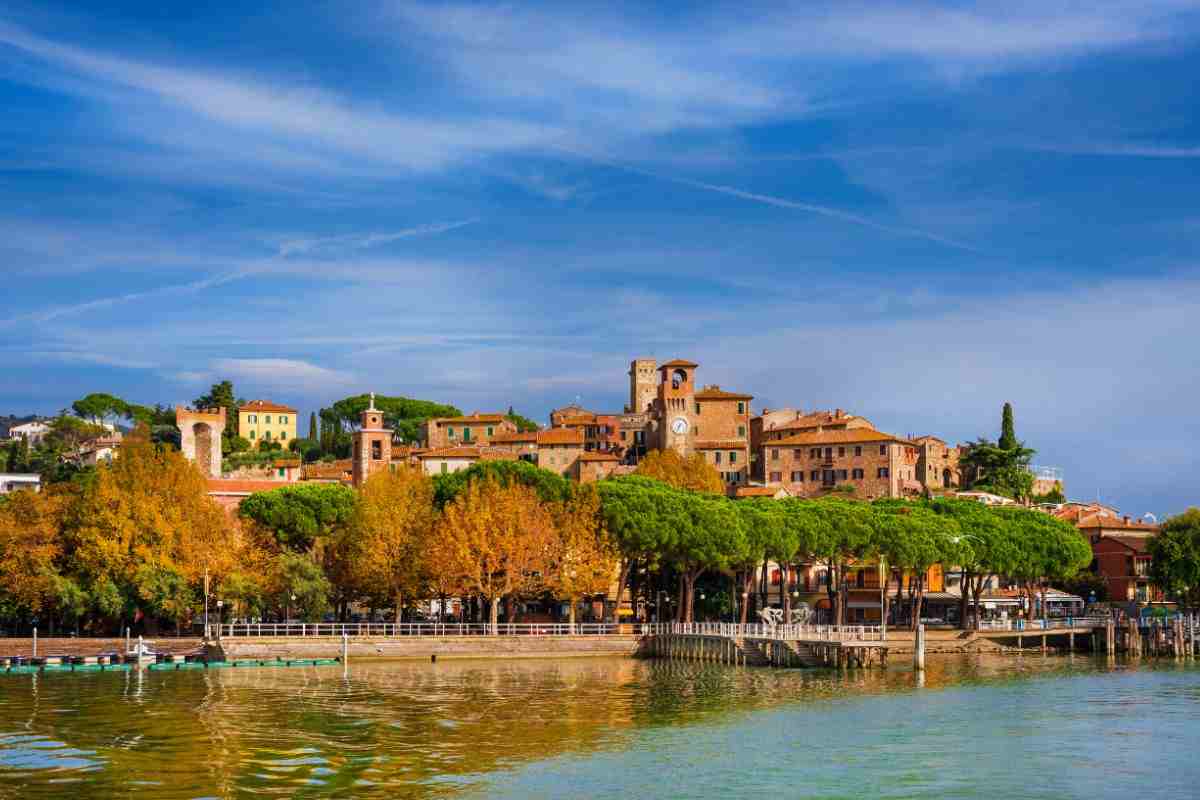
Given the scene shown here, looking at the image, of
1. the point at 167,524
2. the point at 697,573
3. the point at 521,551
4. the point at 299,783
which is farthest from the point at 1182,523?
the point at 299,783

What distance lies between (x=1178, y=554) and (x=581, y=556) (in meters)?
39.7

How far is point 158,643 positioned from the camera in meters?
78.6

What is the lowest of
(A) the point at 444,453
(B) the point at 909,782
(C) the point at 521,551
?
(B) the point at 909,782

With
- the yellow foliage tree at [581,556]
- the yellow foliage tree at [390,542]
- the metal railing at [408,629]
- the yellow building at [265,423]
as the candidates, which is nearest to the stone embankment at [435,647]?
the metal railing at [408,629]

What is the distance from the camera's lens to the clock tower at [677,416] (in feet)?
505

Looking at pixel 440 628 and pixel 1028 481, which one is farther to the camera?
pixel 1028 481

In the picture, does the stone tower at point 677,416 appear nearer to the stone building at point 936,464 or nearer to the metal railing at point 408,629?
the stone building at point 936,464

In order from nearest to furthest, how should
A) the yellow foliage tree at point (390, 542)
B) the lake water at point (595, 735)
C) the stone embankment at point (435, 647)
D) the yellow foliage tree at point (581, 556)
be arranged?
the lake water at point (595, 735), the stone embankment at point (435, 647), the yellow foliage tree at point (581, 556), the yellow foliage tree at point (390, 542)

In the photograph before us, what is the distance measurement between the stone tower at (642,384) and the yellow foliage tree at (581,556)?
85087 millimetres

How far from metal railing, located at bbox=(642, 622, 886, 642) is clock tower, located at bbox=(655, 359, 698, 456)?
65.7 meters

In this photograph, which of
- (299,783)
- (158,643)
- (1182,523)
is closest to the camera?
(299,783)

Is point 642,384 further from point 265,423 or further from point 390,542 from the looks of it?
point 390,542

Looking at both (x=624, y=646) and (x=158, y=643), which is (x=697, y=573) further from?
(x=158, y=643)

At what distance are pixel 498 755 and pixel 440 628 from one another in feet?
132
